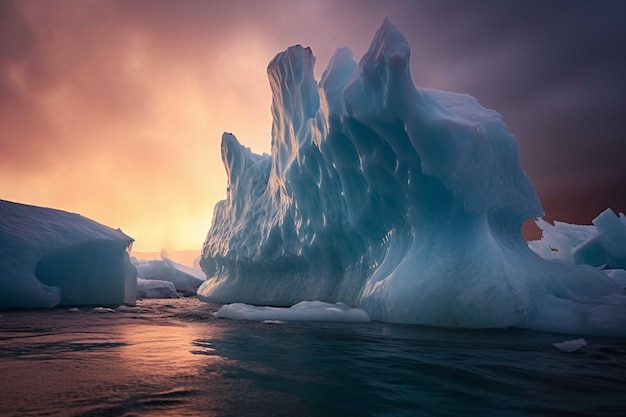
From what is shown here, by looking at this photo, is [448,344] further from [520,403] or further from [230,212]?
[230,212]

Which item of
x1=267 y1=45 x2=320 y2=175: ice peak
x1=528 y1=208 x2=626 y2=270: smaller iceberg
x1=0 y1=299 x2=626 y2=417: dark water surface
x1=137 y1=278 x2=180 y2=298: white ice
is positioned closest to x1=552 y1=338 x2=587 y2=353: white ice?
x1=0 y1=299 x2=626 y2=417: dark water surface

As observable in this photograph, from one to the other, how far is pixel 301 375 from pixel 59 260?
418 inches

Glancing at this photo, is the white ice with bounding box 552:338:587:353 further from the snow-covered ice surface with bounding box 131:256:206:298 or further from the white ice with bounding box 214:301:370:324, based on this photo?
the snow-covered ice surface with bounding box 131:256:206:298

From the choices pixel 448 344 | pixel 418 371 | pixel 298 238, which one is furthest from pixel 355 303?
pixel 418 371

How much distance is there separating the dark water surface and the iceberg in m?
5.54

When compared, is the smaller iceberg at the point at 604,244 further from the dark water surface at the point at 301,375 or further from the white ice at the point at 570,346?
the white ice at the point at 570,346

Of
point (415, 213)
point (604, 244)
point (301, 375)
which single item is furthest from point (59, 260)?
point (604, 244)

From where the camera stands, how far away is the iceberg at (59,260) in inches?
403

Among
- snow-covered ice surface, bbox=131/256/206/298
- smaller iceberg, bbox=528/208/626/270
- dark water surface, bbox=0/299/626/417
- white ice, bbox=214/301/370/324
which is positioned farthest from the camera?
snow-covered ice surface, bbox=131/256/206/298

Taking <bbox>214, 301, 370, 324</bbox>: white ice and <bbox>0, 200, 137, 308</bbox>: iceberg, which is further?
<bbox>0, 200, 137, 308</bbox>: iceberg

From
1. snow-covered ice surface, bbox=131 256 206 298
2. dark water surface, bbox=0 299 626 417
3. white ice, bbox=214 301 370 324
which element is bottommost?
dark water surface, bbox=0 299 626 417

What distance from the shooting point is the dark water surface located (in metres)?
2.38

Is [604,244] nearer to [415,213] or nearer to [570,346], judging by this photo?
[415,213]

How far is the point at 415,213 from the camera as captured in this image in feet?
27.5
